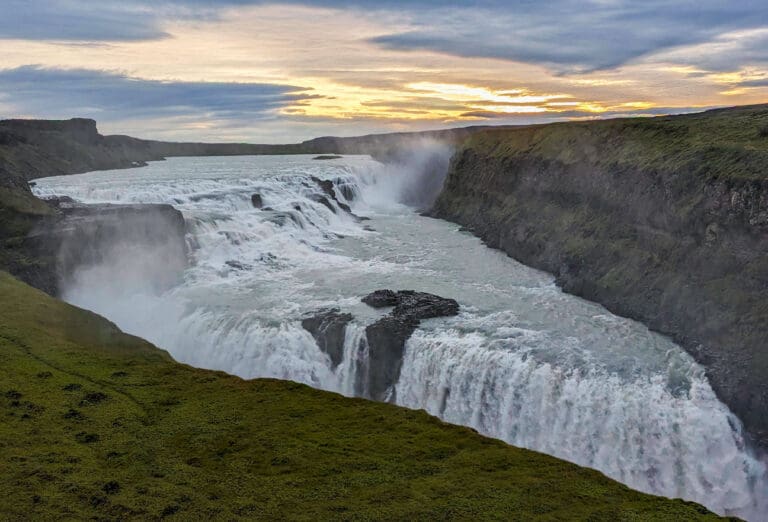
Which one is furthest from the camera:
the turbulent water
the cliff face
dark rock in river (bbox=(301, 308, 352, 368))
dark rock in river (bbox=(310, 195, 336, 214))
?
dark rock in river (bbox=(310, 195, 336, 214))

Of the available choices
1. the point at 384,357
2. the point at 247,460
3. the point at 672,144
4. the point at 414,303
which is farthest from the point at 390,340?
the point at 672,144

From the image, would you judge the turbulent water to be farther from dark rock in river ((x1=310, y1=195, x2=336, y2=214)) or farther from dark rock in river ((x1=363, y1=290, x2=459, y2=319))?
dark rock in river ((x1=310, y1=195, x2=336, y2=214))

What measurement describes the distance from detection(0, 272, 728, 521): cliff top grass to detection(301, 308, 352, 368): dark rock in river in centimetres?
1028

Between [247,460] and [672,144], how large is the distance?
34.0 meters

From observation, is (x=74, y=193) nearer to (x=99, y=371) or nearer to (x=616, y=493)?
(x=99, y=371)

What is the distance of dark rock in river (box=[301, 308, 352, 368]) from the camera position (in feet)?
95.5

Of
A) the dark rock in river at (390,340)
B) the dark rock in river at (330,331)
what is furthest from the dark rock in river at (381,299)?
the dark rock in river at (330,331)

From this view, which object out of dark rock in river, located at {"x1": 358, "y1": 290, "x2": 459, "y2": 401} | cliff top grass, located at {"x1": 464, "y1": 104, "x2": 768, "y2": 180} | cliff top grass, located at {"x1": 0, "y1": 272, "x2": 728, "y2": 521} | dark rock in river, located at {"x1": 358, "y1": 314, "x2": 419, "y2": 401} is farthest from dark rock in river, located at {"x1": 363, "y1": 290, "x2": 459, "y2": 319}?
cliff top grass, located at {"x1": 464, "y1": 104, "x2": 768, "y2": 180}

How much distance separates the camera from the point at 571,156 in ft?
155

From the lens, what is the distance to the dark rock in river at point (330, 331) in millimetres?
29094

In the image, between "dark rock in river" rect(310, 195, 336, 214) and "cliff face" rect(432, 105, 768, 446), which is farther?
"dark rock in river" rect(310, 195, 336, 214)

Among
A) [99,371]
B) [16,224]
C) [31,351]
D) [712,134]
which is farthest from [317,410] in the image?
[712,134]

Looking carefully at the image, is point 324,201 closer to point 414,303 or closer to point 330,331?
point 414,303

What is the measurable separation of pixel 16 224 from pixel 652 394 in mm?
34785
